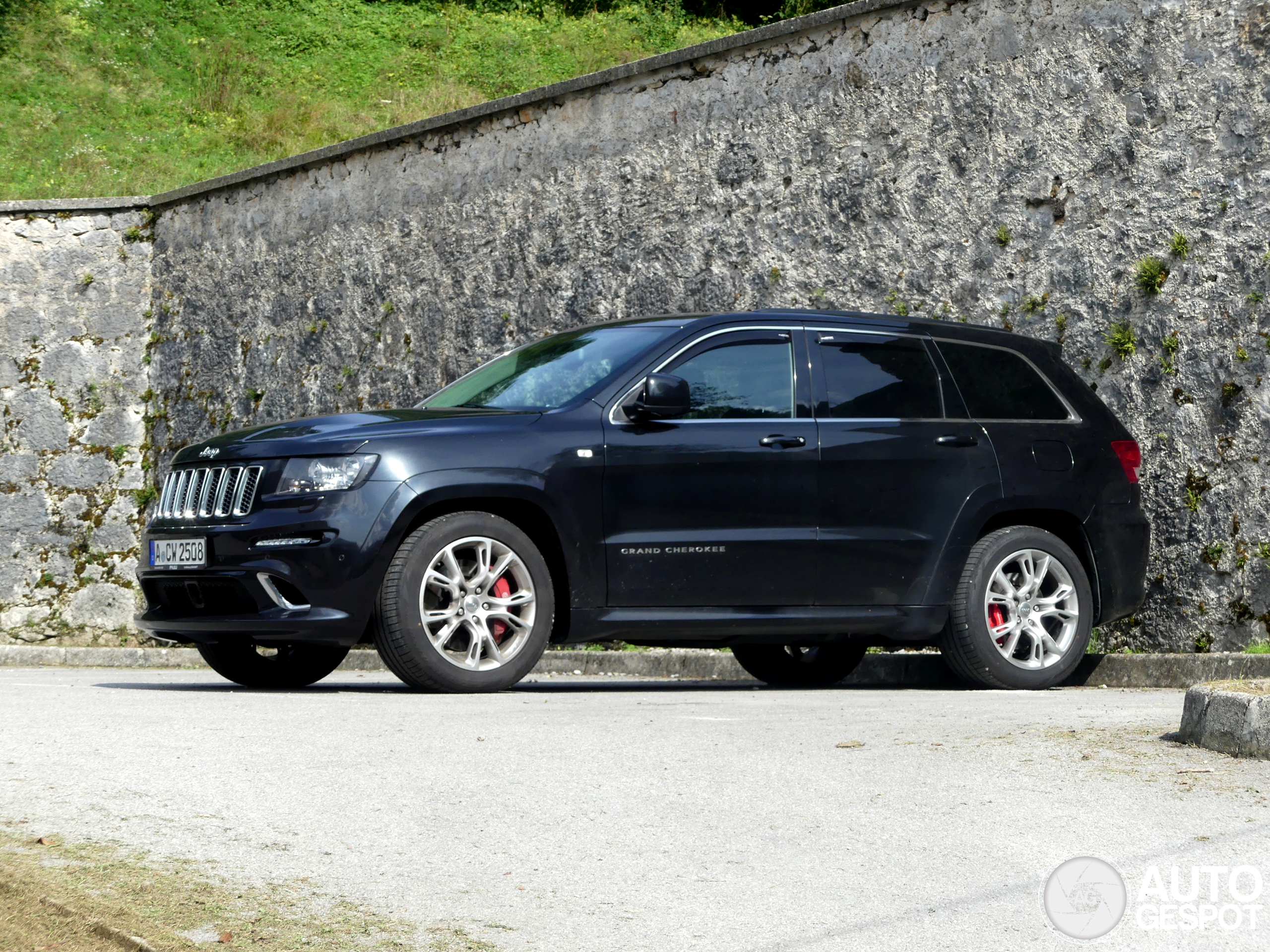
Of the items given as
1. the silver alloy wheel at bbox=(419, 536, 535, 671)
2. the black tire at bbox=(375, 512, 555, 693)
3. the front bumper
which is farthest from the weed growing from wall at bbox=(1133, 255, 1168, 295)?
the front bumper

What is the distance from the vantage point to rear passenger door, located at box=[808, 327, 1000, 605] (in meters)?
7.77

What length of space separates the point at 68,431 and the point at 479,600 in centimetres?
938

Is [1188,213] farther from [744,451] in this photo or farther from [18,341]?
[18,341]

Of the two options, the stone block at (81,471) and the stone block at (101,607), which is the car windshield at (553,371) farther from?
the stone block at (81,471)

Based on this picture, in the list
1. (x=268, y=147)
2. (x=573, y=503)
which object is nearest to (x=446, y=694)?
(x=573, y=503)

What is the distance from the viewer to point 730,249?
11328mm

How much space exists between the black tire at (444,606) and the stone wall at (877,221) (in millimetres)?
4201

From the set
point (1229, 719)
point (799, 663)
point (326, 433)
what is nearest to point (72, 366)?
point (799, 663)

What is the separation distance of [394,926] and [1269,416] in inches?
283

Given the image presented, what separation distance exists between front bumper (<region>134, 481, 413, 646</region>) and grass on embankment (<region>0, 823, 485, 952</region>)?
321cm

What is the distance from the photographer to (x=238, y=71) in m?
21.5

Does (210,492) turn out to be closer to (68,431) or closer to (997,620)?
(997,620)

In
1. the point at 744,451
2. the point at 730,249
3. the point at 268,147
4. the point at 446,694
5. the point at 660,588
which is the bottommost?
the point at 446,694

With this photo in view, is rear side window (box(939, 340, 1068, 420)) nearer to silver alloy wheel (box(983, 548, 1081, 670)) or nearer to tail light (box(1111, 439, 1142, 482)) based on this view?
tail light (box(1111, 439, 1142, 482))
